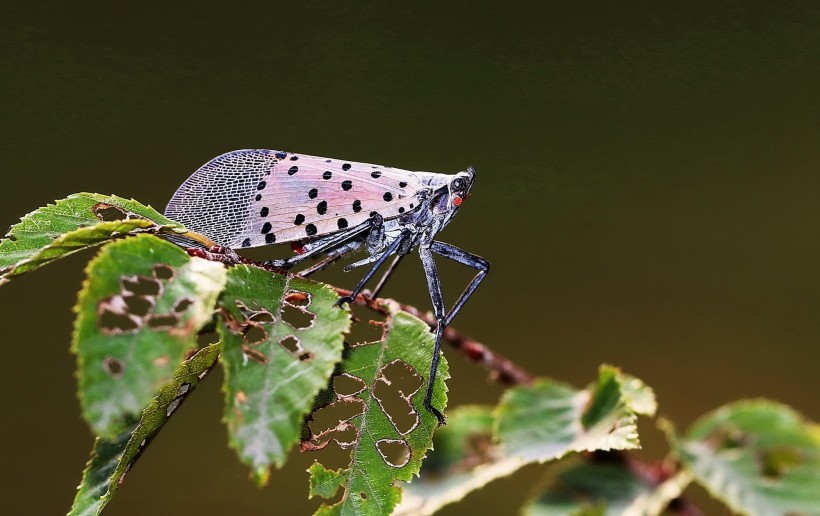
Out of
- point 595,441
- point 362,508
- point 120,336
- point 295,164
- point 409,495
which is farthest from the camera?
point 409,495

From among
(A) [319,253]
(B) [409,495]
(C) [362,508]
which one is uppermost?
(A) [319,253]

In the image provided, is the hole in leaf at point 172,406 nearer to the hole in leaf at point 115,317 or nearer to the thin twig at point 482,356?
the hole in leaf at point 115,317

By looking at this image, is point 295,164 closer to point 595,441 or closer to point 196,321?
point 196,321

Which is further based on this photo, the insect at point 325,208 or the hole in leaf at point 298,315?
the insect at point 325,208

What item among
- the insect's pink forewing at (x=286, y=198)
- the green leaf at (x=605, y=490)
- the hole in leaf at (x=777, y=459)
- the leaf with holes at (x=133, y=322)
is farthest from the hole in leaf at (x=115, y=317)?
the hole in leaf at (x=777, y=459)

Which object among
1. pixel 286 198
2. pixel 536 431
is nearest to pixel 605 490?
pixel 536 431

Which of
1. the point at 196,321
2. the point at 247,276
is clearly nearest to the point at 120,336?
the point at 196,321

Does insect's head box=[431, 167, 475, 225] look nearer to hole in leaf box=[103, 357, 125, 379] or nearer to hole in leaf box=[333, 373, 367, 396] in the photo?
hole in leaf box=[333, 373, 367, 396]

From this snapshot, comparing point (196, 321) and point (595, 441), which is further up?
point (196, 321)

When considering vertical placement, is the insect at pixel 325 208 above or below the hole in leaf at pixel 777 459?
above
